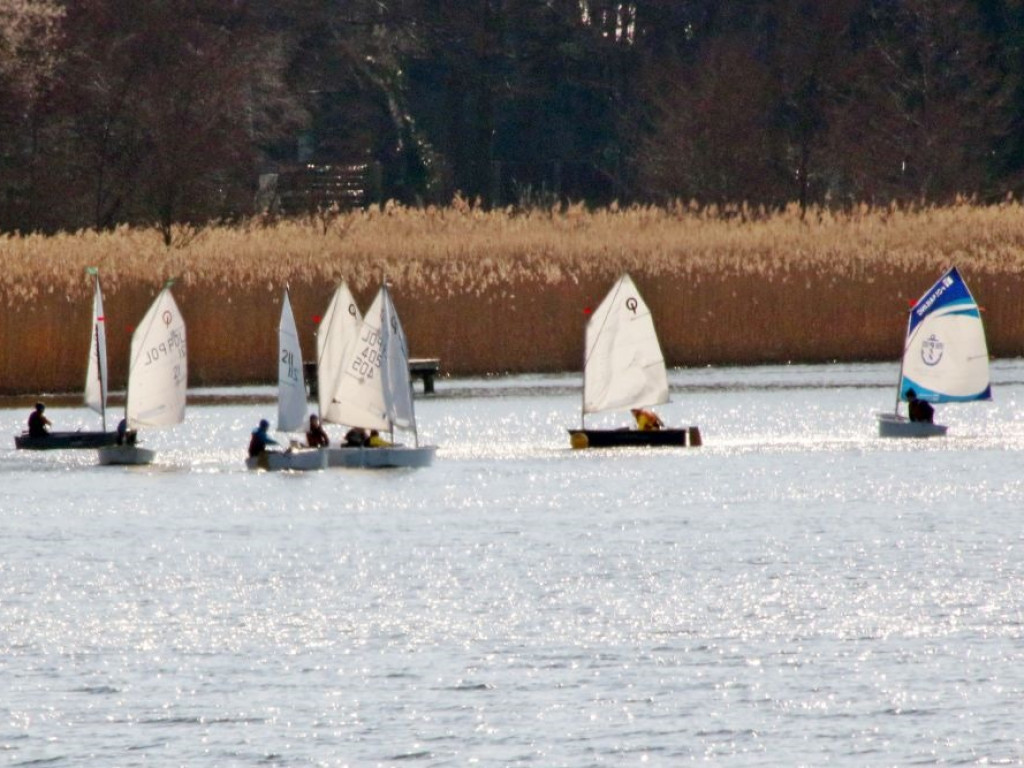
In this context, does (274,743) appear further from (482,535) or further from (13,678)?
(482,535)

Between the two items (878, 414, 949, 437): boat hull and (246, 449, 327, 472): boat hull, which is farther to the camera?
(878, 414, 949, 437): boat hull

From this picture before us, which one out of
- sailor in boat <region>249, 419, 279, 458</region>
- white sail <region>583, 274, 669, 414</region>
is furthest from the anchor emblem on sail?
sailor in boat <region>249, 419, 279, 458</region>

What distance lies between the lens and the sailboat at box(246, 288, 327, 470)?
49281 millimetres

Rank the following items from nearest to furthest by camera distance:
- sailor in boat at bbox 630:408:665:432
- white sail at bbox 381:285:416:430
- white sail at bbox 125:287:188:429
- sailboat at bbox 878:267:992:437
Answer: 1. white sail at bbox 381:285:416:430
2. white sail at bbox 125:287:188:429
3. sailor in boat at bbox 630:408:665:432
4. sailboat at bbox 878:267:992:437

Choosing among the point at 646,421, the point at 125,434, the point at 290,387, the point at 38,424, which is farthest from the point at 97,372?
the point at 646,421

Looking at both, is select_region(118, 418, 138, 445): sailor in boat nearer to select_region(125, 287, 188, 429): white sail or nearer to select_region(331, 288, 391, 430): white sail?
select_region(125, 287, 188, 429): white sail

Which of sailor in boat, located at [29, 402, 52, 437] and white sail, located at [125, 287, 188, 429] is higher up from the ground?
white sail, located at [125, 287, 188, 429]

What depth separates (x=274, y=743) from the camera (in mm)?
24297

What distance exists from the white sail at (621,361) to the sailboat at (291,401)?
5.82 metres

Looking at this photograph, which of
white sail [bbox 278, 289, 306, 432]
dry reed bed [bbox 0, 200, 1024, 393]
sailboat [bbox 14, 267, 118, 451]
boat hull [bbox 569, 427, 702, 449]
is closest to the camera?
white sail [bbox 278, 289, 306, 432]

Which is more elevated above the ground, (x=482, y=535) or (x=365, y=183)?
(x=365, y=183)

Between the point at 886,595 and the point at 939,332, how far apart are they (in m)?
22.2

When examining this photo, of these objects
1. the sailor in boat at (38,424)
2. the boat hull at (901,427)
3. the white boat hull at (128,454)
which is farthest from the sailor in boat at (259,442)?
the boat hull at (901,427)

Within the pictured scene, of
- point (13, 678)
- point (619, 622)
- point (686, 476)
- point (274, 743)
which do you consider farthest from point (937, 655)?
point (686, 476)
